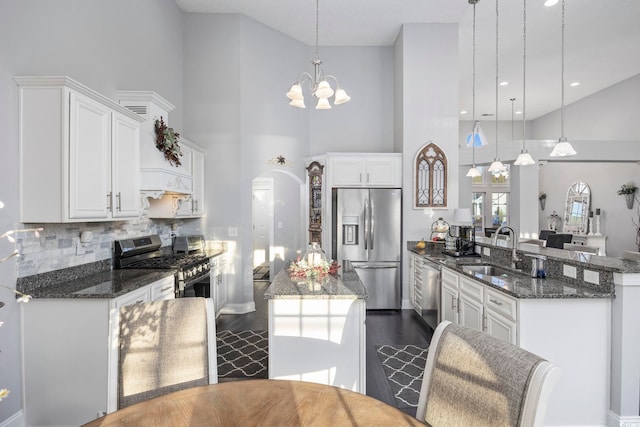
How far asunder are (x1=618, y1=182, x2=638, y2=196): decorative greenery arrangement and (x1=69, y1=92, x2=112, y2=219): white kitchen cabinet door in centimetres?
954

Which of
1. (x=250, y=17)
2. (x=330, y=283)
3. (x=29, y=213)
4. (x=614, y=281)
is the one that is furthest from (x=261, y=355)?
(x=250, y=17)

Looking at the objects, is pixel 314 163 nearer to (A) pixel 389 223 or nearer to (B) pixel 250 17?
(A) pixel 389 223

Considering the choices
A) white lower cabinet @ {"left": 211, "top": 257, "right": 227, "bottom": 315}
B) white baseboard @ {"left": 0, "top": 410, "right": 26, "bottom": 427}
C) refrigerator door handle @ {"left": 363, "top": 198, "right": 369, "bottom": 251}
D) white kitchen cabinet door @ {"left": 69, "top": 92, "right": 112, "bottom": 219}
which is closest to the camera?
white baseboard @ {"left": 0, "top": 410, "right": 26, "bottom": 427}

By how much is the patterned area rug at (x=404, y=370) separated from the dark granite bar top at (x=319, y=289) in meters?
0.96

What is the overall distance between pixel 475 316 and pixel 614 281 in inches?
40.8

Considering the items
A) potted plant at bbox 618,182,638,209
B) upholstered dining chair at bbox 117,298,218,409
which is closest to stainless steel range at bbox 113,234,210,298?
upholstered dining chair at bbox 117,298,218,409

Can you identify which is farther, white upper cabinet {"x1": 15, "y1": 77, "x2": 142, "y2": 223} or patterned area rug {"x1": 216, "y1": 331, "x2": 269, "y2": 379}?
patterned area rug {"x1": 216, "y1": 331, "x2": 269, "y2": 379}

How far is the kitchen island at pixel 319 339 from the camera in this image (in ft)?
7.84

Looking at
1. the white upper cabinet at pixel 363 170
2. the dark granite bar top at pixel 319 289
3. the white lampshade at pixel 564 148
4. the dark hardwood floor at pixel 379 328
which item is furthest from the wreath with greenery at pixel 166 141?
the white lampshade at pixel 564 148

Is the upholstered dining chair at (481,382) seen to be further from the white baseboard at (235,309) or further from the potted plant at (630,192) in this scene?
the potted plant at (630,192)

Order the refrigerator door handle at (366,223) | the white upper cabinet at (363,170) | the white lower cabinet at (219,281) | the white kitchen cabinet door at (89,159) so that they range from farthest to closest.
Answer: the white upper cabinet at (363,170) → the refrigerator door handle at (366,223) → the white lower cabinet at (219,281) → the white kitchen cabinet door at (89,159)

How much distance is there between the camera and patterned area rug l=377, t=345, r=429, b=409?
268 cm

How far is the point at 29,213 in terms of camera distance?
226cm

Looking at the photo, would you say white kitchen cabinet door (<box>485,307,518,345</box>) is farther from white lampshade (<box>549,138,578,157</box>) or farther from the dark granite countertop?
white lampshade (<box>549,138,578,157</box>)
